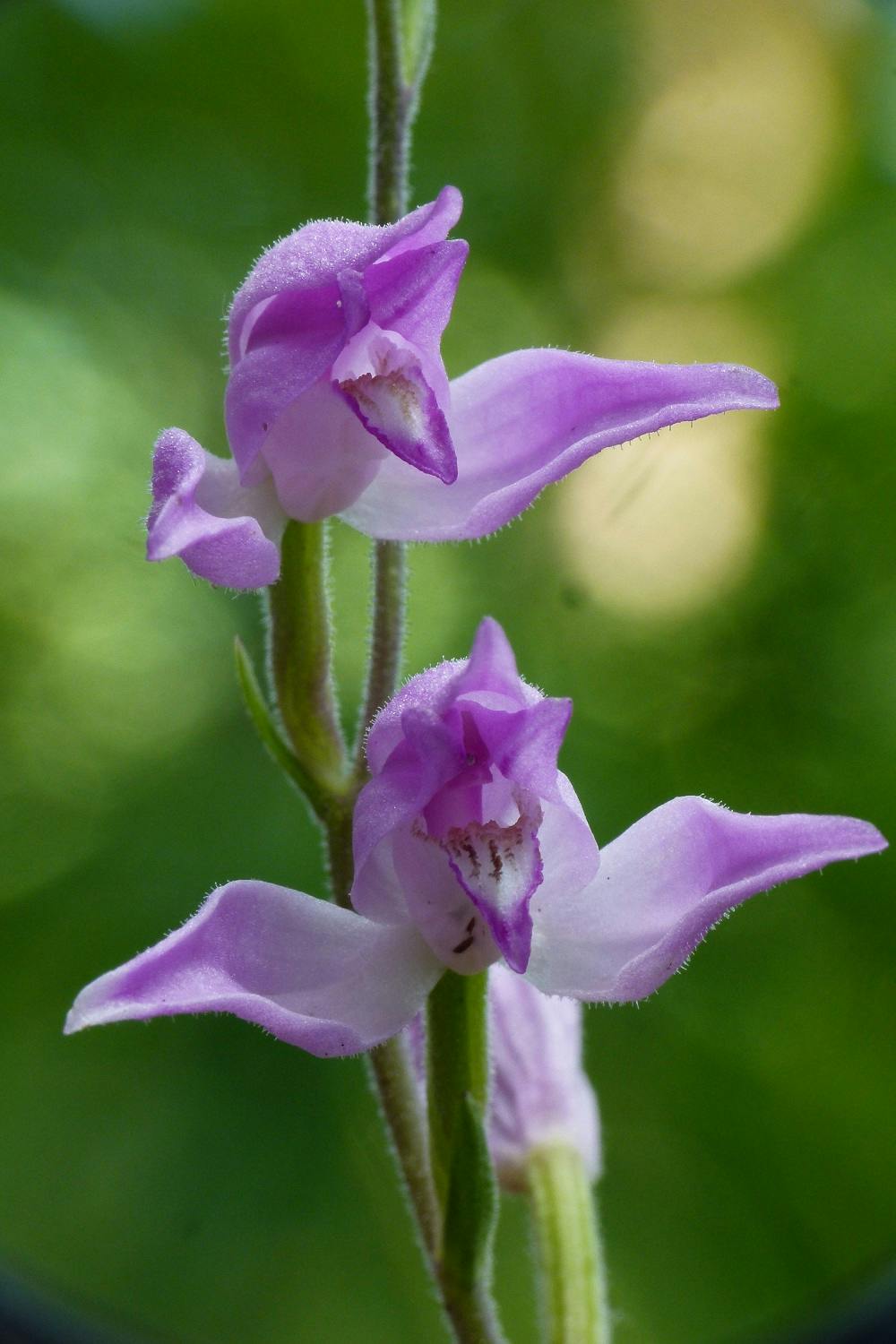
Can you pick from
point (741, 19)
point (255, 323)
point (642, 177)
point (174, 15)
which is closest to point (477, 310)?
point (642, 177)

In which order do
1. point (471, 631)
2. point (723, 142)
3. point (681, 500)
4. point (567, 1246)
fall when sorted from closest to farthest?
point (567, 1246) → point (681, 500) → point (471, 631) → point (723, 142)

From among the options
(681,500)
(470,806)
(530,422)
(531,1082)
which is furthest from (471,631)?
(470,806)

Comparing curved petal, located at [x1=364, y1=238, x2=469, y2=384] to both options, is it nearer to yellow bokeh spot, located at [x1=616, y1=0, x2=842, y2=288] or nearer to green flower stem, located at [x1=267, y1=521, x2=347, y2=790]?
green flower stem, located at [x1=267, y1=521, x2=347, y2=790]

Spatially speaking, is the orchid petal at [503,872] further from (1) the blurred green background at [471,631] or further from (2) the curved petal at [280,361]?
(1) the blurred green background at [471,631]

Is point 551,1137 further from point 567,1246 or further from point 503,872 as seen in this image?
point 503,872

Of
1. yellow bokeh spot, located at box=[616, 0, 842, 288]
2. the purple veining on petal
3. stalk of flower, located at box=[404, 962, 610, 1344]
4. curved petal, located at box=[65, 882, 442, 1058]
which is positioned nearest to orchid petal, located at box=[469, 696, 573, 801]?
the purple veining on petal

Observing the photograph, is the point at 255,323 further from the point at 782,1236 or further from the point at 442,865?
the point at 782,1236

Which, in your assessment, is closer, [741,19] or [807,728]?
[741,19]
